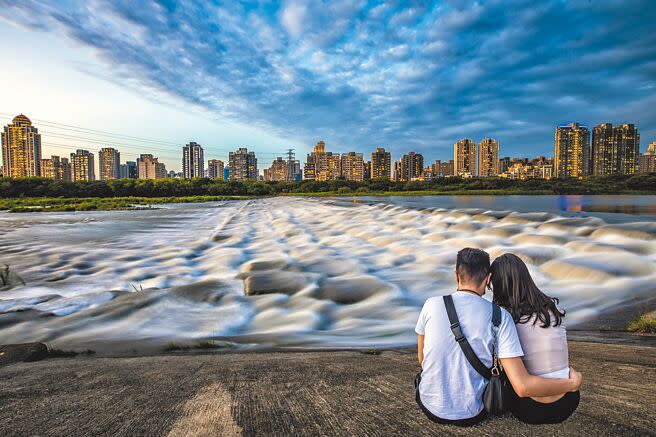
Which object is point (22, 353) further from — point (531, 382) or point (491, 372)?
point (531, 382)

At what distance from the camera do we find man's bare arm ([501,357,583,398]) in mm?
2520

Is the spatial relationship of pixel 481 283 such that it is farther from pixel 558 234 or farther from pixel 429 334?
pixel 558 234

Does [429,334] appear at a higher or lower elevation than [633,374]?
higher

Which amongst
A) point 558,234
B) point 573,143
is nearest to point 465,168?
point 573,143

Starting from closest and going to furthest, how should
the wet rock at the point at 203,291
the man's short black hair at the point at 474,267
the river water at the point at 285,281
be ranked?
the man's short black hair at the point at 474,267
the river water at the point at 285,281
the wet rock at the point at 203,291

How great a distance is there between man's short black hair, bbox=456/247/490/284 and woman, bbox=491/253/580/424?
0.17 m

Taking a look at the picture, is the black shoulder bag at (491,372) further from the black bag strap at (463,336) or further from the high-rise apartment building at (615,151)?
the high-rise apartment building at (615,151)

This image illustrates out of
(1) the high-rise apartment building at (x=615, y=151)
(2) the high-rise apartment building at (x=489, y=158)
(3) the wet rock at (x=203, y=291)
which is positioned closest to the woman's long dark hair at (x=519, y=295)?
(3) the wet rock at (x=203, y=291)

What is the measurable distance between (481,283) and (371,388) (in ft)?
5.97

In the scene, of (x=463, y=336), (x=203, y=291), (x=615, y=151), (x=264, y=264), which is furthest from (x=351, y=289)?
(x=615, y=151)

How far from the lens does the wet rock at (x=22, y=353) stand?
17.6ft

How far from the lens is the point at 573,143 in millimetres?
140000

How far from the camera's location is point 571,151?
13950cm

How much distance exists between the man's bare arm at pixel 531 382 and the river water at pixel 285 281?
4.07 metres
